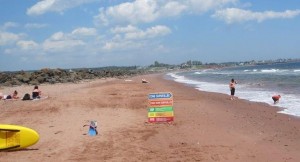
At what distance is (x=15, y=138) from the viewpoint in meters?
9.49

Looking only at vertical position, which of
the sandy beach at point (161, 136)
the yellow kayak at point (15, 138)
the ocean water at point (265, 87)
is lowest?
the ocean water at point (265, 87)

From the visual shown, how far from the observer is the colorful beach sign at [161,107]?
13433 mm

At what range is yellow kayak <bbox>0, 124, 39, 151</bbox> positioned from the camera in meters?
9.42

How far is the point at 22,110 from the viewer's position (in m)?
17.3

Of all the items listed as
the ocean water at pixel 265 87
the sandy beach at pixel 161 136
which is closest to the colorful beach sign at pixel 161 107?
the sandy beach at pixel 161 136

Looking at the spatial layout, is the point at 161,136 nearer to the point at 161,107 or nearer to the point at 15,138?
the point at 161,107

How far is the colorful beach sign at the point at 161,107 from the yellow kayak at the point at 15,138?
470 centimetres

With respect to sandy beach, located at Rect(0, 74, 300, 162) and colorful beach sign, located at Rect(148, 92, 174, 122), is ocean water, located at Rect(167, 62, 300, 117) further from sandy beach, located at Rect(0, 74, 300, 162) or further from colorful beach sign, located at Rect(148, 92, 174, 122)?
colorful beach sign, located at Rect(148, 92, 174, 122)

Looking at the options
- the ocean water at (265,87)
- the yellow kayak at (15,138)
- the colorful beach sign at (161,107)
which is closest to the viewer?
the yellow kayak at (15,138)

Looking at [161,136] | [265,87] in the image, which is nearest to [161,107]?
[161,136]

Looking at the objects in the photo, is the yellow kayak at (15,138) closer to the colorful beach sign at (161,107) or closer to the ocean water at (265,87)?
Answer: the colorful beach sign at (161,107)

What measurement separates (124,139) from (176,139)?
133 centimetres

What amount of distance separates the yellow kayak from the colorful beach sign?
4703 millimetres

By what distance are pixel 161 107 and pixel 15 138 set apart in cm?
534
